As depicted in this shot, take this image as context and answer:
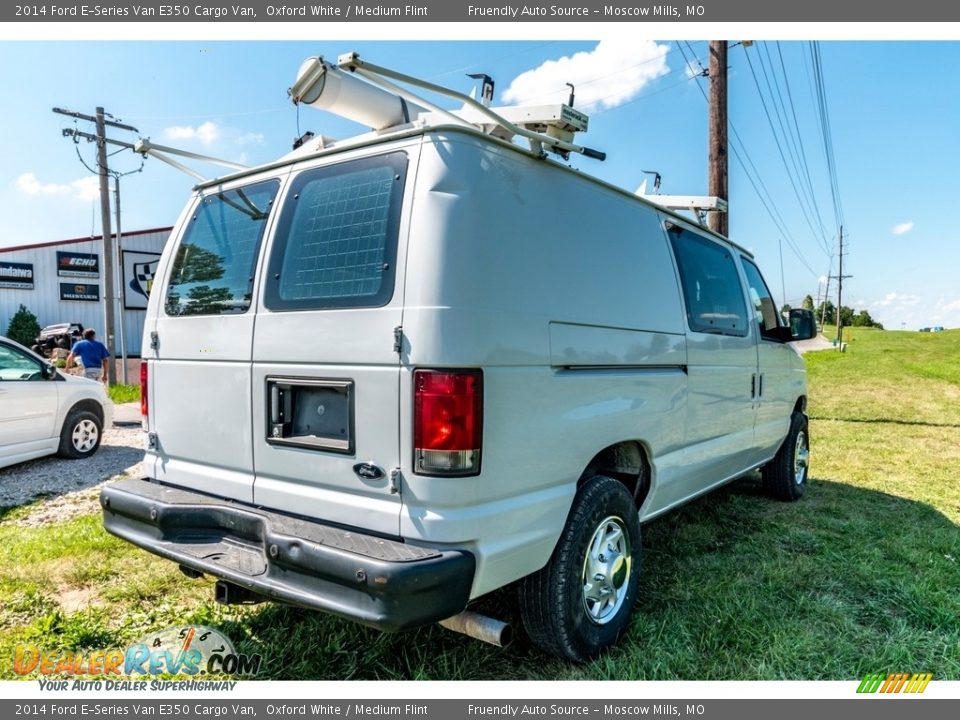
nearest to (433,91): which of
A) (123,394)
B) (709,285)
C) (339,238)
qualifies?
(339,238)

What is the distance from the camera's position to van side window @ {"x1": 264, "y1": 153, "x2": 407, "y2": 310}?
2572mm

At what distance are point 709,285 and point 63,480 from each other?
6.54 meters

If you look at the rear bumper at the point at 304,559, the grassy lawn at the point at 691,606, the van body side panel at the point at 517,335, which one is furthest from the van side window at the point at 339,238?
the grassy lawn at the point at 691,606

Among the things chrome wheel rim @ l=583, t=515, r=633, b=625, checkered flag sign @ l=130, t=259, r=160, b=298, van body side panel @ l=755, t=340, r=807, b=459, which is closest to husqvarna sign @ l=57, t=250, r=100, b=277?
checkered flag sign @ l=130, t=259, r=160, b=298

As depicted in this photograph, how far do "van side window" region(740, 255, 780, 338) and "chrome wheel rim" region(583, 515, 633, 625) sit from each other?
2.69 meters

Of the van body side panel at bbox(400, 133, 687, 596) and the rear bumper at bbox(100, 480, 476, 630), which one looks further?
the van body side panel at bbox(400, 133, 687, 596)

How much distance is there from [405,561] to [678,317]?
232cm

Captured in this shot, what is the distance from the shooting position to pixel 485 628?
2.56m

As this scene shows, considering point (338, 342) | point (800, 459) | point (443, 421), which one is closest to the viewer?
point (443, 421)

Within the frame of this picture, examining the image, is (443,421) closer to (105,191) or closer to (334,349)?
(334,349)

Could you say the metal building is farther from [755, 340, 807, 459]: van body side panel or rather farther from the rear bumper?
the rear bumper

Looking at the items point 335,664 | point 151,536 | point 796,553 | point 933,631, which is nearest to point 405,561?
point 335,664

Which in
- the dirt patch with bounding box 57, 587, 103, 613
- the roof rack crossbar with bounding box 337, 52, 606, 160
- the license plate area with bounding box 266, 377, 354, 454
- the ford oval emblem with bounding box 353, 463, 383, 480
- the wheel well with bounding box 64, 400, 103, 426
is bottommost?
the dirt patch with bounding box 57, 587, 103, 613

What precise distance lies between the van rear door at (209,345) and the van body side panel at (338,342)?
141 millimetres
